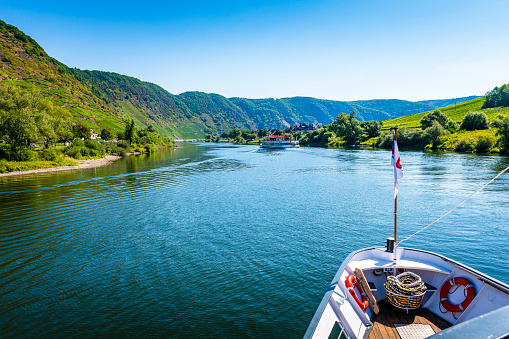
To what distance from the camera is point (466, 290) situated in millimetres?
10250

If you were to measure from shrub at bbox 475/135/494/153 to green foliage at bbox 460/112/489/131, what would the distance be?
4380cm

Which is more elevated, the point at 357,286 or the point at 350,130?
Result: the point at 350,130

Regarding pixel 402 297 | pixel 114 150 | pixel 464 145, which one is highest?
pixel 464 145

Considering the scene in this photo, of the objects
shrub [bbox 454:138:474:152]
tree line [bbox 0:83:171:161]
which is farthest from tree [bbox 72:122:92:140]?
shrub [bbox 454:138:474:152]

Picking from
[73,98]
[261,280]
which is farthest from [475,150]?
[73,98]

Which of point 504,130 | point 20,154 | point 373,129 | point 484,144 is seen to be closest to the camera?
point 20,154

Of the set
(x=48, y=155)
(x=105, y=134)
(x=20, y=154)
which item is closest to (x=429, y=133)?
(x=48, y=155)

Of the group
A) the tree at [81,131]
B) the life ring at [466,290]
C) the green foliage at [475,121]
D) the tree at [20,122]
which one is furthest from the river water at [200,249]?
the green foliage at [475,121]

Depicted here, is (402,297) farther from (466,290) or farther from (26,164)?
(26,164)

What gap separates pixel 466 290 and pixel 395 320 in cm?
276

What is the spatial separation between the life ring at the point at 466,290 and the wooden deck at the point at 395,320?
0.58 meters

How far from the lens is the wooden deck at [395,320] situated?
9.75 metres

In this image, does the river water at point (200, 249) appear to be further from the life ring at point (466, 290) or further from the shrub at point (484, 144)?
the shrub at point (484, 144)

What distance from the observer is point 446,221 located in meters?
26.5
